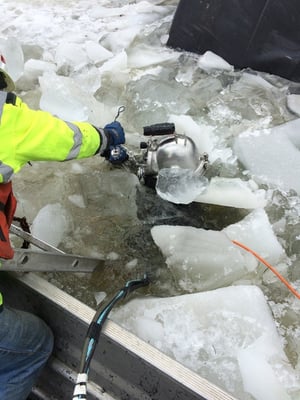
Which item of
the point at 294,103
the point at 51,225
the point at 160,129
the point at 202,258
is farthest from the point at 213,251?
the point at 294,103

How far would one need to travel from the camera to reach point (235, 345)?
4.16 feet

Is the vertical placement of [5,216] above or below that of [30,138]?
below

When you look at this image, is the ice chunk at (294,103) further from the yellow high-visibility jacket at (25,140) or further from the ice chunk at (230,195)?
the yellow high-visibility jacket at (25,140)

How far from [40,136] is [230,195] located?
77 cm

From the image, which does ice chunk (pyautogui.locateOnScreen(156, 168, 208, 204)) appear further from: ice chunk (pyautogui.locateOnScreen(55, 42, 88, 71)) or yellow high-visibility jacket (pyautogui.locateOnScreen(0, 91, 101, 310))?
ice chunk (pyautogui.locateOnScreen(55, 42, 88, 71))

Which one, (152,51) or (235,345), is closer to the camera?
(235,345)

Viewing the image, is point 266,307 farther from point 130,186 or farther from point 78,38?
point 78,38

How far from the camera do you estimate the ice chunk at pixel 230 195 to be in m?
1.63

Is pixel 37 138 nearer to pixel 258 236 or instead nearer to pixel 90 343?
pixel 90 343

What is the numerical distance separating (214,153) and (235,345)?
2.89 feet

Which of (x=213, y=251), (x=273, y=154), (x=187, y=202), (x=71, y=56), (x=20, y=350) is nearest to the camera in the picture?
(x=20, y=350)

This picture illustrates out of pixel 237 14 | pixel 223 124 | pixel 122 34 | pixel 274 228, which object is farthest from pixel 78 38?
pixel 274 228

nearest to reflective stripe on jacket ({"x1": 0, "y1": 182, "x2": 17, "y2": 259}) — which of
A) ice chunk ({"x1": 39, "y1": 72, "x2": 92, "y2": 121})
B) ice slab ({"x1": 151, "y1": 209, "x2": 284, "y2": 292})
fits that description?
ice slab ({"x1": 151, "y1": 209, "x2": 284, "y2": 292})

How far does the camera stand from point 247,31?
2.25m
